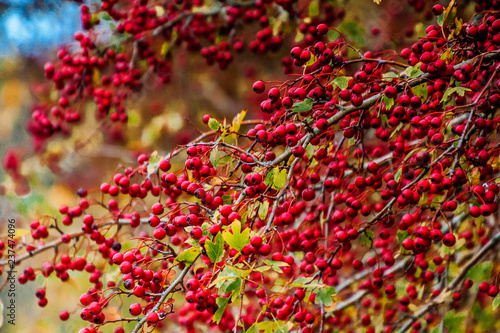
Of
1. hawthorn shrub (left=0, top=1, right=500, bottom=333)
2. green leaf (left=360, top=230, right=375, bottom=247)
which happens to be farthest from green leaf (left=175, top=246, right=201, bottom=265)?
green leaf (left=360, top=230, right=375, bottom=247)

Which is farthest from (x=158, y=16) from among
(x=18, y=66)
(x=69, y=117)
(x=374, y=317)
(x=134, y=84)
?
(x=18, y=66)

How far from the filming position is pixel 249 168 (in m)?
1.24

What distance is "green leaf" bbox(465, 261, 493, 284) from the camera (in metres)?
1.60

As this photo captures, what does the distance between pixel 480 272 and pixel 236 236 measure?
1.09 metres

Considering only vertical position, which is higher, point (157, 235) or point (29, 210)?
point (29, 210)

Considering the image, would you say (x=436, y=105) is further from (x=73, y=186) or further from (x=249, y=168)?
(x=73, y=186)

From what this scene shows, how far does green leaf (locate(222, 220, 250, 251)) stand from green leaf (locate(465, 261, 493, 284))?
3.46 ft

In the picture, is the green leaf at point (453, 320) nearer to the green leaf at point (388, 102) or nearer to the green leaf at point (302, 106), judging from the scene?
the green leaf at point (388, 102)

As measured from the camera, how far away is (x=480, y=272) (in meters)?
1.60

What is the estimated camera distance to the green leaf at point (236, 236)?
992 mm

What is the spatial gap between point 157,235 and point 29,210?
3.72 ft

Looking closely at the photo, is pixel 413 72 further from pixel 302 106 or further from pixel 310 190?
pixel 310 190

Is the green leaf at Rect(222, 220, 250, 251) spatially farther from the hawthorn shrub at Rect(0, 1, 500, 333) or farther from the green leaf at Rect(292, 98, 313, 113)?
the green leaf at Rect(292, 98, 313, 113)

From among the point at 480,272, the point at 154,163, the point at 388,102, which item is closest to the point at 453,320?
the point at 480,272
